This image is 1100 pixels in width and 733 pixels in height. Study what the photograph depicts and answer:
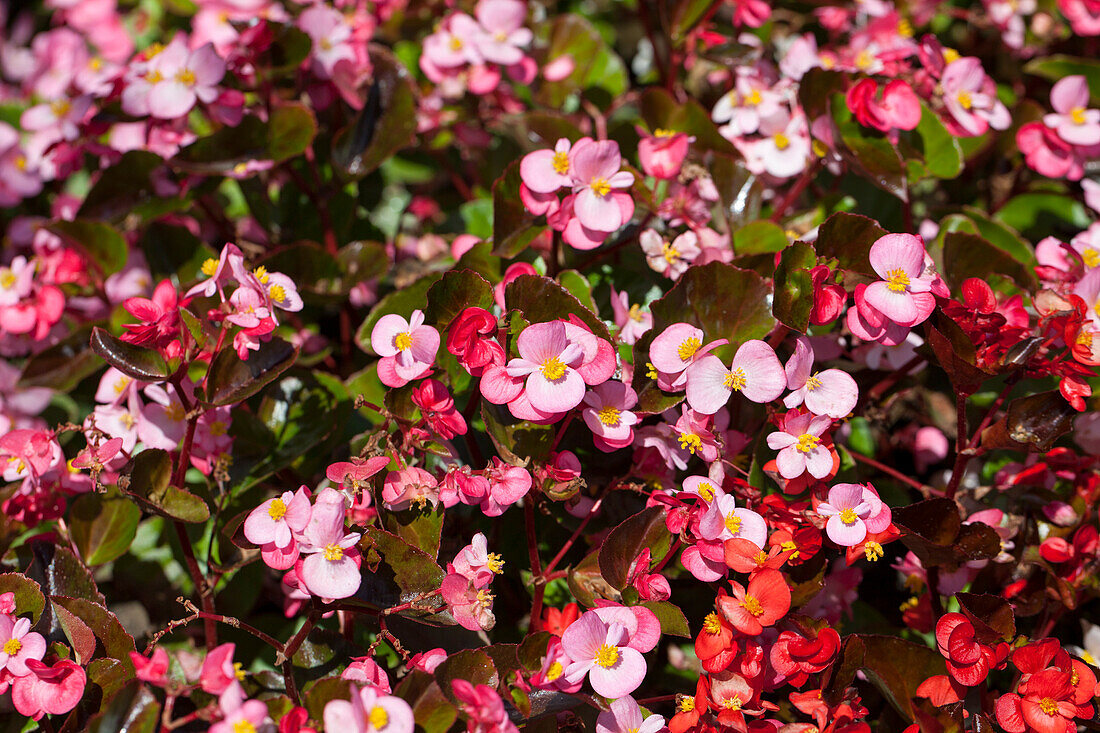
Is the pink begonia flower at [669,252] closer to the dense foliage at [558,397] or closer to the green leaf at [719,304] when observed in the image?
the dense foliage at [558,397]

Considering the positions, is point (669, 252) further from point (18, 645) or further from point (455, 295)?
point (18, 645)

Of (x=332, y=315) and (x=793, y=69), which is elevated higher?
(x=793, y=69)

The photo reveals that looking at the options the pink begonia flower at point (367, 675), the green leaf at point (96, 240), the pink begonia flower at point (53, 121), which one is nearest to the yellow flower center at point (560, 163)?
the pink begonia flower at point (367, 675)

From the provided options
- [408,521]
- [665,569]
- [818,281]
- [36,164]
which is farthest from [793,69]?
[36,164]

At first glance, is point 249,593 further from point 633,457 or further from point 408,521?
point 633,457

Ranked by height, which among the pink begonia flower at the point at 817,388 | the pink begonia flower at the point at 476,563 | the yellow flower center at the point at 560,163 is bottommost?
the pink begonia flower at the point at 476,563

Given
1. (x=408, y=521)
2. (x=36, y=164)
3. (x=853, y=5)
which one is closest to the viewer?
(x=408, y=521)
